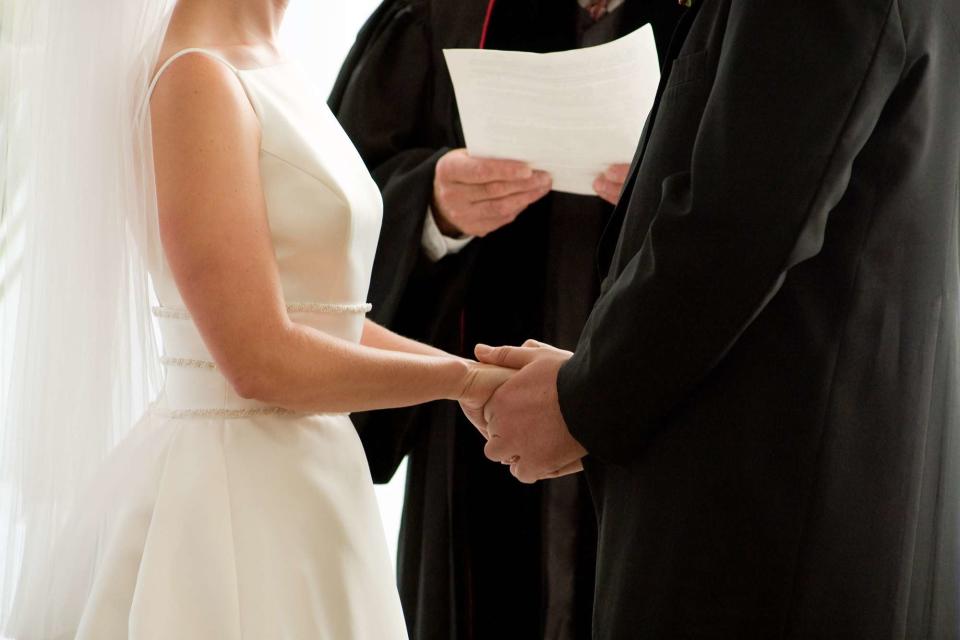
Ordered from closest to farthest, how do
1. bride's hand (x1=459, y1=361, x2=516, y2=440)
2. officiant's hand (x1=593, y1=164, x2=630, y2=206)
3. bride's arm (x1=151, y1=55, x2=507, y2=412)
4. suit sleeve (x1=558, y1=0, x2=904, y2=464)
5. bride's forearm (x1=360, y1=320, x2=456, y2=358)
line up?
suit sleeve (x1=558, y1=0, x2=904, y2=464) → bride's arm (x1=151, y1=55, x2=507, y2=412) → bride's hand (x1=459, y1=361, x2=516, y2=440) → bride's forearm (x1=360, y1=320, x2=456, y2=358) → officiant's hand (x1=593, y1=164, x2=630, y2=206)

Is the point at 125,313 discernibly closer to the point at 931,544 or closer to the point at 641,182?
the point at 641,182

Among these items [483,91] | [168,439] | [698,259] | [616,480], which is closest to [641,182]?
[698,259]

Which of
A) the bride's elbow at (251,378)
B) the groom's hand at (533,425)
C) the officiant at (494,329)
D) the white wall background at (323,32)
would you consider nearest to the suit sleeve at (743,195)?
the groom's hand at (533,425)

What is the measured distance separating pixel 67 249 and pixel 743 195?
0.91m

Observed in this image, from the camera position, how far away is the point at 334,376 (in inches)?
58.0

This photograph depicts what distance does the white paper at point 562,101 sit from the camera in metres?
1.86

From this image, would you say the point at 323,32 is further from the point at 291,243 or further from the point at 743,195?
the point at 743,195

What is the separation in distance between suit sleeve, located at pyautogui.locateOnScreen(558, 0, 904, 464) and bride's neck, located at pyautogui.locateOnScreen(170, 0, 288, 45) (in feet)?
2.21

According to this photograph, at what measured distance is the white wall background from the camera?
346 cm

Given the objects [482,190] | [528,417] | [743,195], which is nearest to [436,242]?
[482,190]

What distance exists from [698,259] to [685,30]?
373mm

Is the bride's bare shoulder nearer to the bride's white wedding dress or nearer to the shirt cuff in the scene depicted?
the bride's white wedding dress

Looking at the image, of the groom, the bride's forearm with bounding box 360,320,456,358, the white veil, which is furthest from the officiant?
the groom

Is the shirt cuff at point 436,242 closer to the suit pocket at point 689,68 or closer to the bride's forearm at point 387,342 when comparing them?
the bride's forearm at point 387,342
